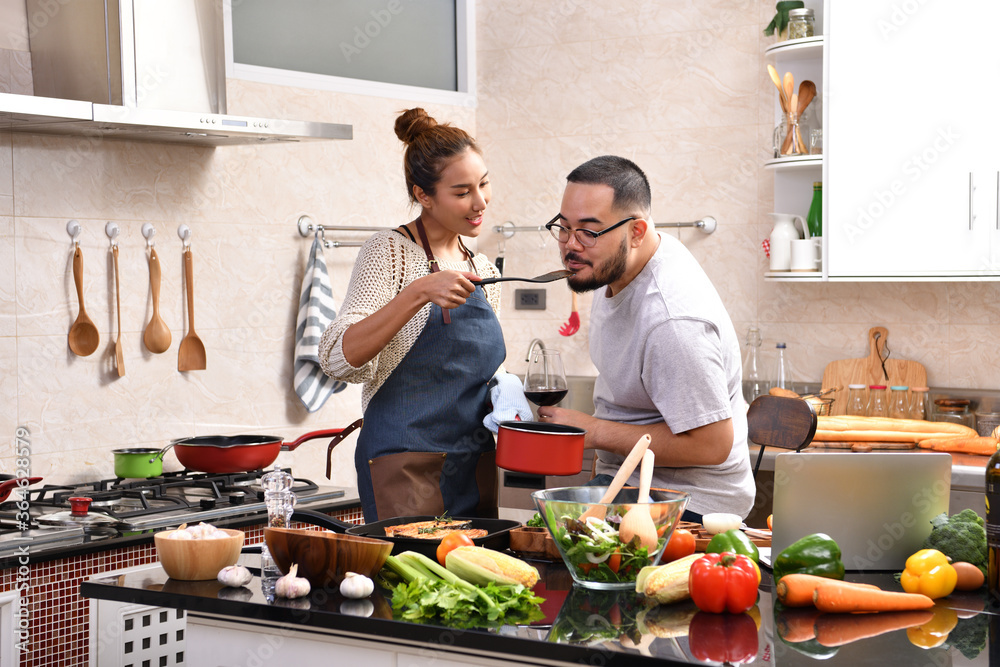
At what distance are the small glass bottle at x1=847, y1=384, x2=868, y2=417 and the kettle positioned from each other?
442 mm

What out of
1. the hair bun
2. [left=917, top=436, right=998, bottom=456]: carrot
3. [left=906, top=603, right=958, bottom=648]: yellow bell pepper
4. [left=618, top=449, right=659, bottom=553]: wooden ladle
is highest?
the hair bun

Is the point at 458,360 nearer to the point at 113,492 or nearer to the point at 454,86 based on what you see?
the point at 113,492

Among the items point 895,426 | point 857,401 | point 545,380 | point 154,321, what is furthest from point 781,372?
point 154,321

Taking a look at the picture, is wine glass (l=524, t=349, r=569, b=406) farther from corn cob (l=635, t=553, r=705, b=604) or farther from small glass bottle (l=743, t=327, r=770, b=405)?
small glass bottle (l=743, t=327, r=770, b=405)

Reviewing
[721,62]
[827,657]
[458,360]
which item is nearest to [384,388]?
[458,360]

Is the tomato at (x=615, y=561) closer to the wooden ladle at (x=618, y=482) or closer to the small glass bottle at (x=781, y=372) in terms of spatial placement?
the wooden ladle at (x=618, y=482)

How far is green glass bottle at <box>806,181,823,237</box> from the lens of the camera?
10.8 ft

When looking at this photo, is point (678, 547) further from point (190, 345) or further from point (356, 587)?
point (190, 345)

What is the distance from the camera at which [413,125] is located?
2246mm

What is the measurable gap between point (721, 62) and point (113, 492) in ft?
7.97

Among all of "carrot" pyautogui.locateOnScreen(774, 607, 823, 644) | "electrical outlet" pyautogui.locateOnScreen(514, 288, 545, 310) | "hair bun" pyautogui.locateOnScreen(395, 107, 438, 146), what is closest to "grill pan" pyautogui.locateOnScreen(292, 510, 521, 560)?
"carrot" pyautogui.locateOnScreen(774, 607, 823, 644)

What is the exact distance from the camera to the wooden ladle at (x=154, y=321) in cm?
292

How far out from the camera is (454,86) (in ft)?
13.5

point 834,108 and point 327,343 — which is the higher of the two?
point 834,108
